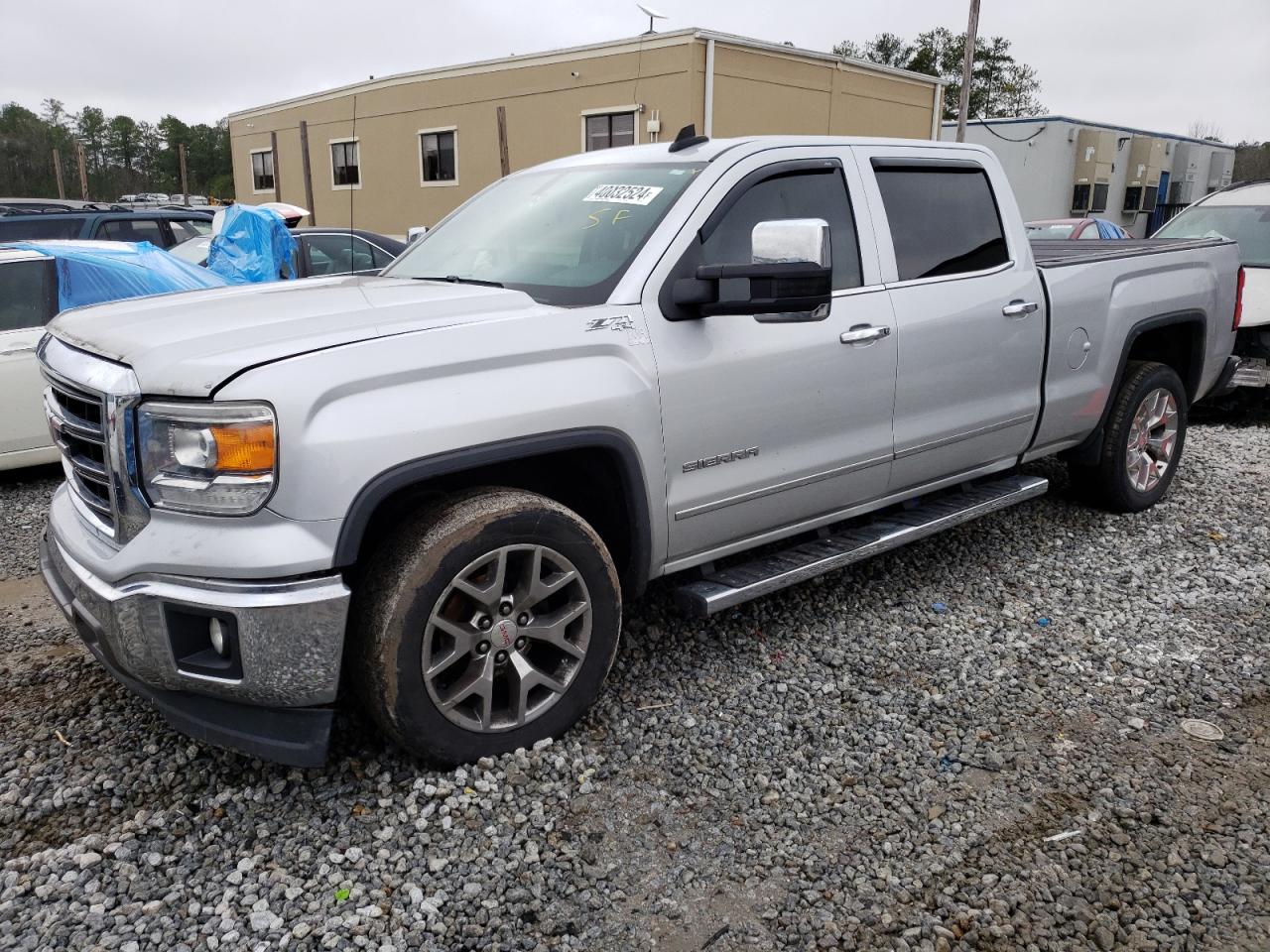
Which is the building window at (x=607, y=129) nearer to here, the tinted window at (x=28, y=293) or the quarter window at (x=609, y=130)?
the quarter window at (x=609, y=130)

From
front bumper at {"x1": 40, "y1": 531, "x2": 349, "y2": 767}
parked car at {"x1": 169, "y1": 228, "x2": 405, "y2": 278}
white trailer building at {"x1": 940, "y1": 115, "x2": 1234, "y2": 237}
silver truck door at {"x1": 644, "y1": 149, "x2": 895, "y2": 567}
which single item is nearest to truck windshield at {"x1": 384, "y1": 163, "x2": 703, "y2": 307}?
silver truck door at {"x1": 644, "y1": 149, "x2": 895, "y2": 567}

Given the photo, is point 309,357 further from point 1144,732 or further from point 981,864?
point 1144,732

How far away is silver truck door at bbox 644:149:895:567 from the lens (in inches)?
131

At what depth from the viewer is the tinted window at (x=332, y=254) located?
1028cm

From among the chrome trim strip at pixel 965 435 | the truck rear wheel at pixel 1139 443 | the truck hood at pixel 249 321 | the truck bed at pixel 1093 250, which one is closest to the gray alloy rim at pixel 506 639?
the truck hood at pixel 249 321

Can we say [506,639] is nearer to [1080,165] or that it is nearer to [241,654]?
[241,654]

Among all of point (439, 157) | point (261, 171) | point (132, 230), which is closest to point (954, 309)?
point (132, 230)

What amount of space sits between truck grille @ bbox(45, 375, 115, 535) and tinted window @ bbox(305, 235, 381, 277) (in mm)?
7404

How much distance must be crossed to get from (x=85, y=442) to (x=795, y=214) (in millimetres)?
2541

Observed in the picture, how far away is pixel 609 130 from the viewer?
2164 cm

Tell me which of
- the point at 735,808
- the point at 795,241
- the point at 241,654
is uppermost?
the point at 795,241

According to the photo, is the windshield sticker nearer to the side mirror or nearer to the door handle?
the side mirror

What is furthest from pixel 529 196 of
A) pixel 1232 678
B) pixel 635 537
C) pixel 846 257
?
pixel 1232 678

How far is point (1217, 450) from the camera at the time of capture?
719 centimetres
